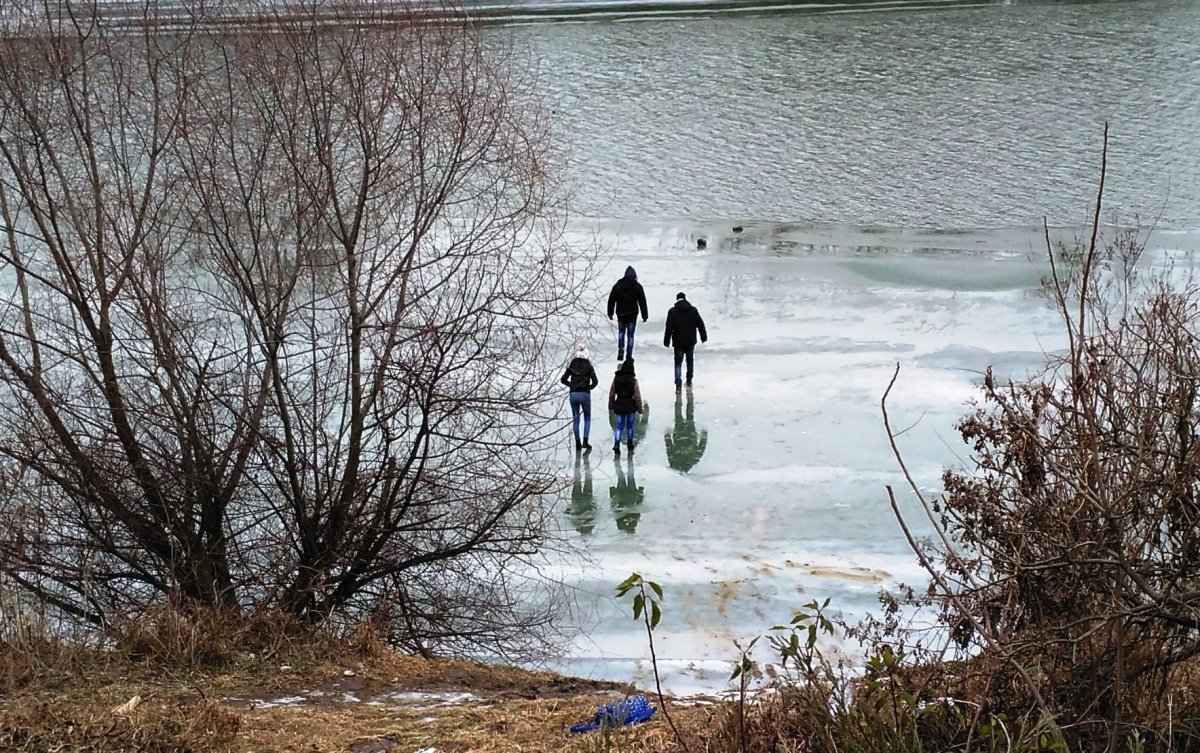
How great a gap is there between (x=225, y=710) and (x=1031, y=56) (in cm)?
3036

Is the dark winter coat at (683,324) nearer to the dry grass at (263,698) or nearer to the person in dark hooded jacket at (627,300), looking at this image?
the person in dark hooded jacket at (627,300)

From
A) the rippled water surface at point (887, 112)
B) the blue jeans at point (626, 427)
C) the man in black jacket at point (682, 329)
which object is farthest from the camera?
the rippled water surface at point (887, 112)

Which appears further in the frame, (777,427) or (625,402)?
(777,427)

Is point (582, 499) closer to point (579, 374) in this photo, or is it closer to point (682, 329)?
point (579, 374)

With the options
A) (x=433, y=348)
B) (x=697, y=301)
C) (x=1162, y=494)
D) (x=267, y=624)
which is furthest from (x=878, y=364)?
(x=1162, y=494)

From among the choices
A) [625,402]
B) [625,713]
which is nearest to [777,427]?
[625,402]

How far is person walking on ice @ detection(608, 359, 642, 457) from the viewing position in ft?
41.0

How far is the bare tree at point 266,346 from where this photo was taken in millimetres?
9406

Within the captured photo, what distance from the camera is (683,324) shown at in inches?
554

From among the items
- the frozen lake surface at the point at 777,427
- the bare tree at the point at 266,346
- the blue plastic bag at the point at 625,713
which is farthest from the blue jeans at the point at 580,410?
the blue plastic bag at the point at 625,713

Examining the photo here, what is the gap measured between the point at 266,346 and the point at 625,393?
4.06m

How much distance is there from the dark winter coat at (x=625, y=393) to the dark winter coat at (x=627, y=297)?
223 centimetres

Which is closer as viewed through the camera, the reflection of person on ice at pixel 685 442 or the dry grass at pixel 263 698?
the dry grass at pixel 263 698

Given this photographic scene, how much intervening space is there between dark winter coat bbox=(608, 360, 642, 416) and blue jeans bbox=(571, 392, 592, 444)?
243 millimetres
